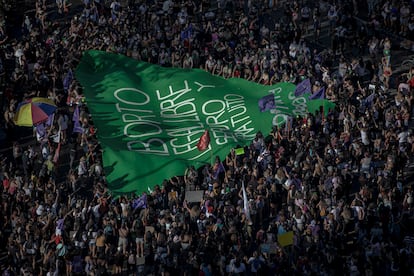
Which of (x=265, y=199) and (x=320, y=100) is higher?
(x=320, y=100)

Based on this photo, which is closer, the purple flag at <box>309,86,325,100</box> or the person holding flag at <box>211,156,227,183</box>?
the person holding flag at <box>211,156,227,183</box>

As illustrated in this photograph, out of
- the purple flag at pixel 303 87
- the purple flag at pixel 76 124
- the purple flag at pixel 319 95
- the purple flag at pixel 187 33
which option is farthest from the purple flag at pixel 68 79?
the purple flag at pixel 319 95

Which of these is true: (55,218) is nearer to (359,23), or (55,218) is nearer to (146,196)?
(146,196)

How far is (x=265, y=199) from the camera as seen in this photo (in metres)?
35.6

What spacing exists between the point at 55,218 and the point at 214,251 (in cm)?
534

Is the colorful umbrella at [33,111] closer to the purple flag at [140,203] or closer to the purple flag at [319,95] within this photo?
the purple flag at [140,203]

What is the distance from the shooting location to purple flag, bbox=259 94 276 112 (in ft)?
131

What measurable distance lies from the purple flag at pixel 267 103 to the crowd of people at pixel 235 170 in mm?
1142

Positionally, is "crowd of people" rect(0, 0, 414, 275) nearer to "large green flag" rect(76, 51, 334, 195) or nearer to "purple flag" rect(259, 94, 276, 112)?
"large green flag" rect(76, 51, 334, 195)

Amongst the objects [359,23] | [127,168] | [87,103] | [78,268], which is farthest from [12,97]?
[359,23]

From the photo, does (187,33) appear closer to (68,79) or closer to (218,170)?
(68,79)

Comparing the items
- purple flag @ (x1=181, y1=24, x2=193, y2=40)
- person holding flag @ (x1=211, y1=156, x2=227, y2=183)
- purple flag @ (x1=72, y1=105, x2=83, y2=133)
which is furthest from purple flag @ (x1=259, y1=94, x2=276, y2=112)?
purple flag @ (x1=181, y1=24, x2=193, y2=40)

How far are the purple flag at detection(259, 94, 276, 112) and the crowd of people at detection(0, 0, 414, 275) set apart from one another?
1.14 metres

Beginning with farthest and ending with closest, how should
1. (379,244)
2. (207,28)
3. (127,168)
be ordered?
1. (207,28)
2. (127,168)
3. (379,244)
